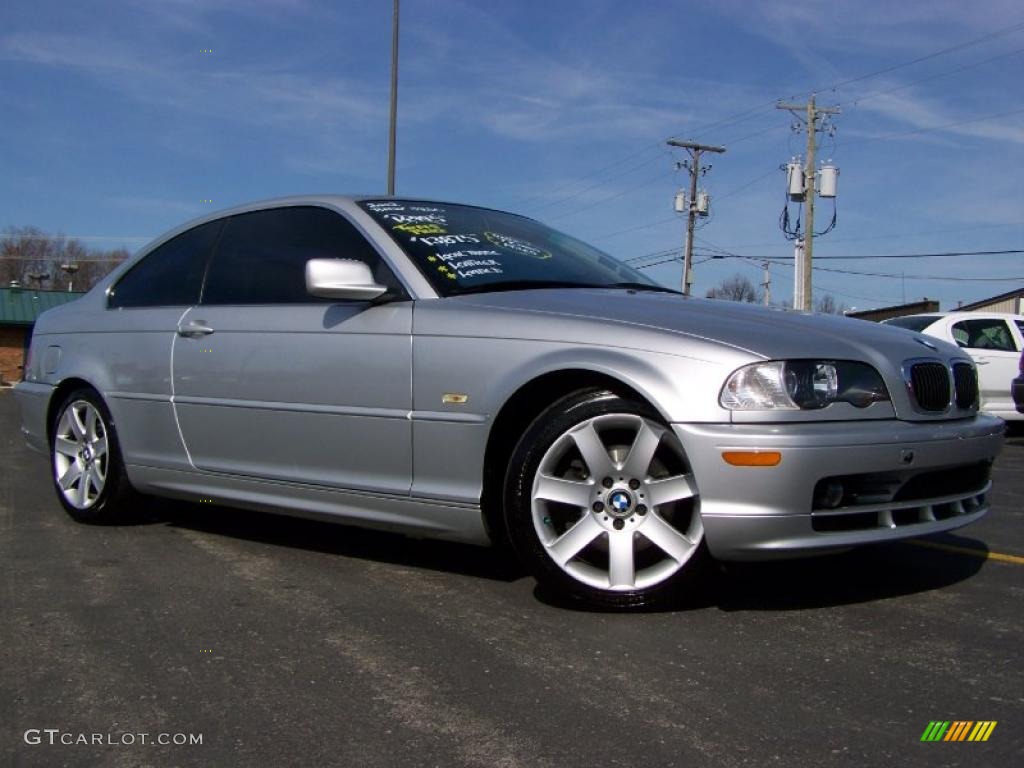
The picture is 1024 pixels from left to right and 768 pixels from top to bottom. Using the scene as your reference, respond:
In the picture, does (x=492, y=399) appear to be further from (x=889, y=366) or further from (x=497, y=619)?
(x=889, y=366)

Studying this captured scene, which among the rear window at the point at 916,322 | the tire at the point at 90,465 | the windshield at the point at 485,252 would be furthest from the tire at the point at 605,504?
the rear window at the point at 916,322

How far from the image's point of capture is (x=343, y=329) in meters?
3.99

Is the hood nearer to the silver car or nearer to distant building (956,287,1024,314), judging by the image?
the silver car

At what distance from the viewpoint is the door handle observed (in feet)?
14.9

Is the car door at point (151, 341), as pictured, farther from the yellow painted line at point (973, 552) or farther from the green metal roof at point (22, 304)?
the green metal roof at point (22, 304)

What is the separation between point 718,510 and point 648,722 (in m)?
0.82

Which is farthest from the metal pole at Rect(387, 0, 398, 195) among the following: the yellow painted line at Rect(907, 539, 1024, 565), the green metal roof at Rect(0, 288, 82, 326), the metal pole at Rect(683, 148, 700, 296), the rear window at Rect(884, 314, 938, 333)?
Answer: the green metal roof at Rect(0, 288, 82, 326)

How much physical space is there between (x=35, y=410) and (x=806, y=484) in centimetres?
435

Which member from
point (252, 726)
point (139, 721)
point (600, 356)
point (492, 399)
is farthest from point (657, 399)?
point (139, 721)

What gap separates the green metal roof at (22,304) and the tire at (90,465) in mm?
43678

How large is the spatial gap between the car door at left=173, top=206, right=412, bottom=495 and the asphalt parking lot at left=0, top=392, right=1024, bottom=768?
0.46 metres

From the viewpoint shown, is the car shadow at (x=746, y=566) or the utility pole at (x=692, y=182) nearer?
the car shadow at (x=746, y=566)

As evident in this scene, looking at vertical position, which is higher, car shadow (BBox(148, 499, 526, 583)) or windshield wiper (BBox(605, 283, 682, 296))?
windshield wiper (BBox(605, 283, 682, 296))

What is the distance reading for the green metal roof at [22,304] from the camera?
45906mm
